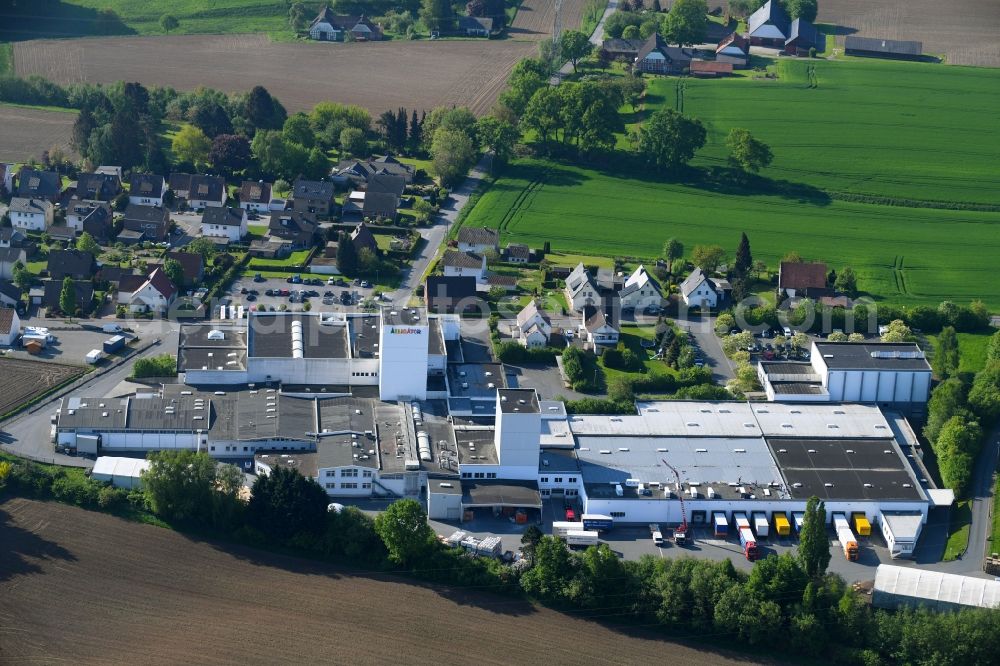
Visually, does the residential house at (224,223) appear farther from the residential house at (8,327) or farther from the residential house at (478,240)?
the residential house at (8,327)

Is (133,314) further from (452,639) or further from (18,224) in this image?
(452,639)

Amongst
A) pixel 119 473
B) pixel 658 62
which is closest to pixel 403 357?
pixel 119 473

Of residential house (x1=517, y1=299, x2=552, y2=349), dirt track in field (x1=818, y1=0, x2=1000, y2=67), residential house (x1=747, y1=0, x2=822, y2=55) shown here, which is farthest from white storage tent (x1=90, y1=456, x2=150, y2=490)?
dirt track in field (x1=818, y1=0, x2=1000, y2=67)

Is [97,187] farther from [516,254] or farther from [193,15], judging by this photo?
[193,15]

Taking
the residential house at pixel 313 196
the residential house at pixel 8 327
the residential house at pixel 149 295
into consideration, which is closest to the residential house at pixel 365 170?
the residential house at pixel 313 196

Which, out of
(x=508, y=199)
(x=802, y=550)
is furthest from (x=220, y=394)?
(x=508, y=199)

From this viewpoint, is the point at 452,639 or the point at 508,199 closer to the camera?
the point at 452,639
